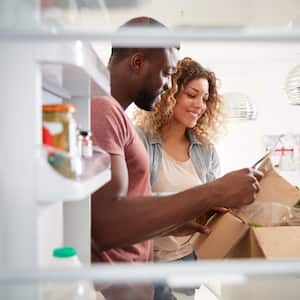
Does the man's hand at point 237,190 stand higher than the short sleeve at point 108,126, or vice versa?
the short sleeve at point 108,126

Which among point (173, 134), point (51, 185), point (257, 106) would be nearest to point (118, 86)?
point (173, 134)

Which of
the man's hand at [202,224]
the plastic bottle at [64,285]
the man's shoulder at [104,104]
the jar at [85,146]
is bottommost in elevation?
the man's hand at [202,224]

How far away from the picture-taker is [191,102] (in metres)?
1.99

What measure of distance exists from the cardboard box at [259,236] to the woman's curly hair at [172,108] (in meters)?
0.72

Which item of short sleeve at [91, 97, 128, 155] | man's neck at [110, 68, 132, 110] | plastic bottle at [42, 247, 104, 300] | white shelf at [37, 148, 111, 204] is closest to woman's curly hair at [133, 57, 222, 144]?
man's neck at [110, 68, 132, 110]

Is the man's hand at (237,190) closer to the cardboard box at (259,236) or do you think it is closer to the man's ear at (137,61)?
the cardboard box at (259,236)

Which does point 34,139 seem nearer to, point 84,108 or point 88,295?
point 88,295

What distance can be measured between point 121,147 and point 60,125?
0.50 m

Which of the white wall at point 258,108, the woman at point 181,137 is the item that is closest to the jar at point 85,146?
the woman at point 181,137

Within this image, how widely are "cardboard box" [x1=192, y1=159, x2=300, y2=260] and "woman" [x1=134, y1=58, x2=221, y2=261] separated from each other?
1.85ft

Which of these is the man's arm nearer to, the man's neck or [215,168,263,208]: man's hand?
[215,168,263,208]: man's hand

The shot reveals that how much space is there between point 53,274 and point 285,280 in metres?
0.98

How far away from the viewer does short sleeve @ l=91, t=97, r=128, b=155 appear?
3.50 feet

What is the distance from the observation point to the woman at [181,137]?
1852 mm
